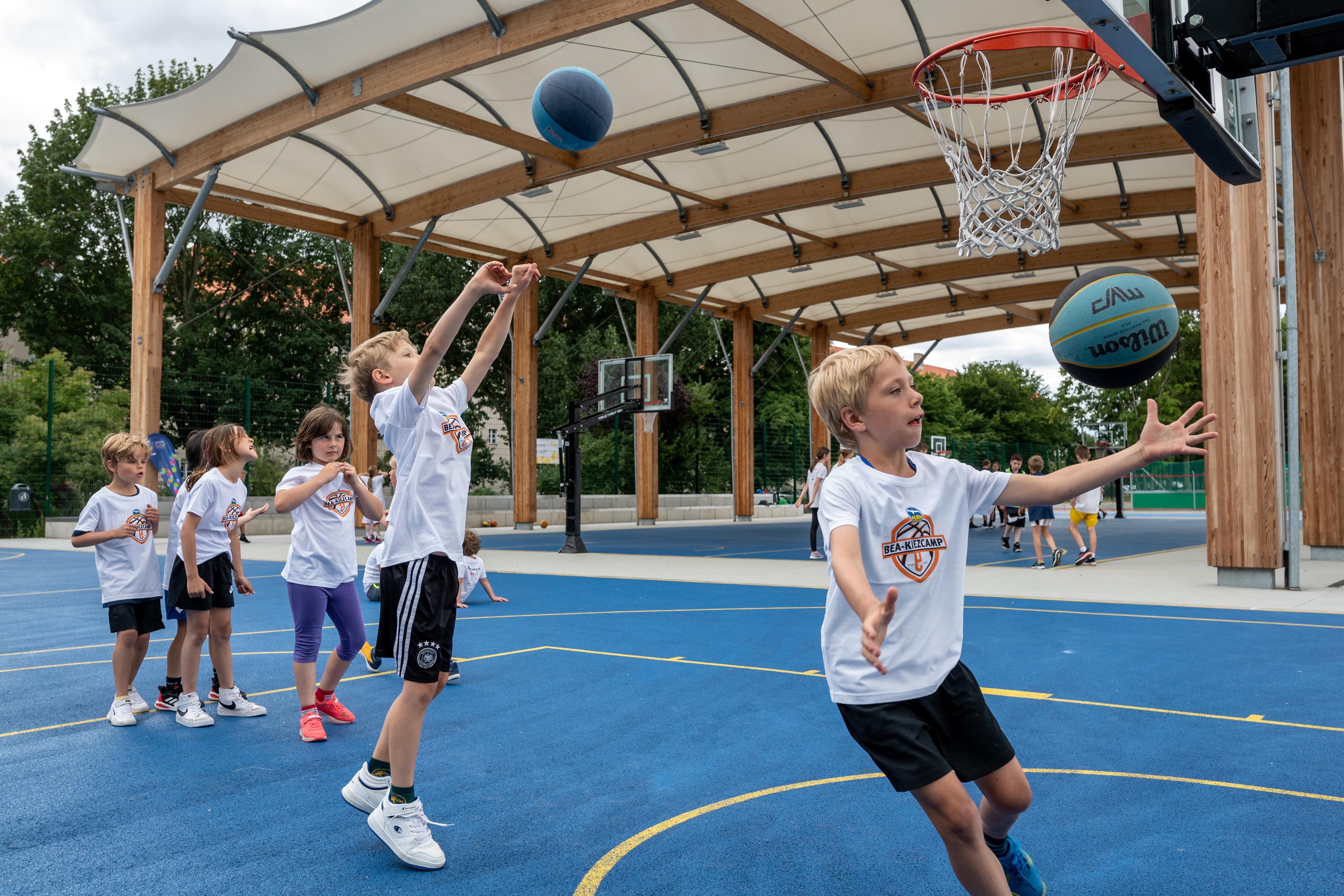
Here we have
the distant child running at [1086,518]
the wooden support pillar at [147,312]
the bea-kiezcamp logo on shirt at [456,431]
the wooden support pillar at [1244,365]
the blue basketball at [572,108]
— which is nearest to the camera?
the bea-kiezcamp logo on shirt at [456,431]

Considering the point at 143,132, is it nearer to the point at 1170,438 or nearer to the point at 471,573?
the point at 471,573

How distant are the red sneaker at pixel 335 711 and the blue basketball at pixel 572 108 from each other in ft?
11.6

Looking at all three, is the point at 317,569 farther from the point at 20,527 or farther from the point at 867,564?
the point at 20,527

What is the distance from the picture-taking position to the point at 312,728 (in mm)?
4840

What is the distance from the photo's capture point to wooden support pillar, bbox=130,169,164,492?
1705 cm

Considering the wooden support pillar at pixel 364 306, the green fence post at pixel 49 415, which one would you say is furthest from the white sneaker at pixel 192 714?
the green fence post at pixel 49 415

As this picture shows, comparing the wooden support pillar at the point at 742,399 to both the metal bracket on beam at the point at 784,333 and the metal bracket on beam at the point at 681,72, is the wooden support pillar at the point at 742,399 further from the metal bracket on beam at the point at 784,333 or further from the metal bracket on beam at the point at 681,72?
the metal bracket on beam at the point at 681,72

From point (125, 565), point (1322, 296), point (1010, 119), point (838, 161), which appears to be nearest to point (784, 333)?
point (838, 161)

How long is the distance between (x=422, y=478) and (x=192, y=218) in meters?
15.4

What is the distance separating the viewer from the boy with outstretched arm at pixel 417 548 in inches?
130

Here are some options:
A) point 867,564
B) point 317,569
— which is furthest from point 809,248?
point 867,564

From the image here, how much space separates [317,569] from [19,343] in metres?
38.8

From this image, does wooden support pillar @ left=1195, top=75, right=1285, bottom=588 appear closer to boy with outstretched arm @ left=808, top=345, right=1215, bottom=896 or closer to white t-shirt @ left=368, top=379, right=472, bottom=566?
boy with outstretched arm @ left=808, top=345, right=1215, bottom=896

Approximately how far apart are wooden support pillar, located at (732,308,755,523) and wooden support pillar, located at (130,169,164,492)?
49.3ft
